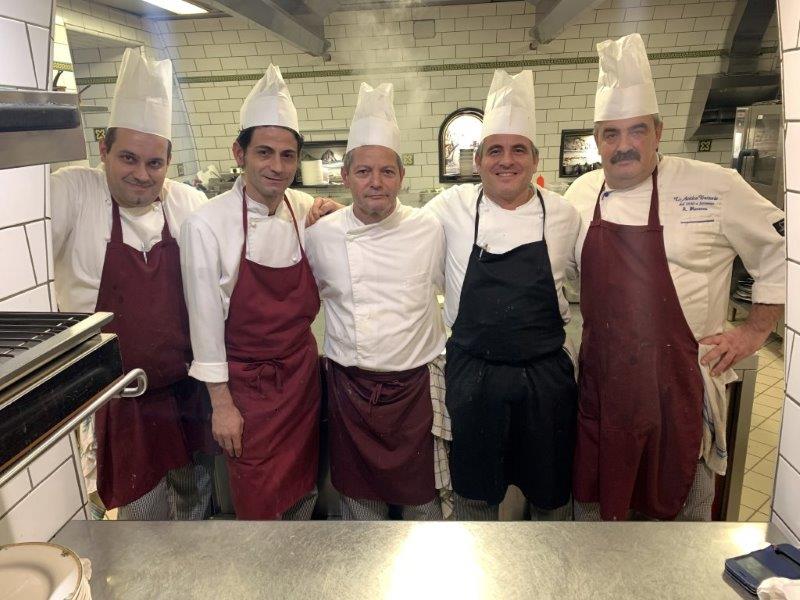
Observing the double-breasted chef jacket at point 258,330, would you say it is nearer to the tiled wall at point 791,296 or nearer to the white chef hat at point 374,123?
the white chef hat at point 374,123

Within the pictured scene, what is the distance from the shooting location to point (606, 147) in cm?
149

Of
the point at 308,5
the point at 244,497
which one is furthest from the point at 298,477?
the point at 308,5

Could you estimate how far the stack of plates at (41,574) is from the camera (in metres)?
0.71

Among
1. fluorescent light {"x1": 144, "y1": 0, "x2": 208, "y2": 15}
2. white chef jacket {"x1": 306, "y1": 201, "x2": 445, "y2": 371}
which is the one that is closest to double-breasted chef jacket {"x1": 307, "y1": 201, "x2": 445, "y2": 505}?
white chef jacket {"x1": 306, "y1": 201, "x2": 445, "y2": 371}

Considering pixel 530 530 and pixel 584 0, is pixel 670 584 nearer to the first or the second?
pixel 530 530

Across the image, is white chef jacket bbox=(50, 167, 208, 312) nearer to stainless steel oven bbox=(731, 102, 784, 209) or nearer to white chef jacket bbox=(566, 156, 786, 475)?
white chef jacket bbox=(566, 156, 786, 475)

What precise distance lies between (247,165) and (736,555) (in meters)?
1.52

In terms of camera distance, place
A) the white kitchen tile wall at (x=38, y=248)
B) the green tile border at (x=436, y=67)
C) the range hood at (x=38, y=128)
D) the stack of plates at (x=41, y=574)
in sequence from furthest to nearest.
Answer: the green tile border at (x=436, y=67) < the white kitchen tile wall at (x=38, y=248) < the stack of plates at (x=41, y=574) < the range hood at (x=38, y=128)

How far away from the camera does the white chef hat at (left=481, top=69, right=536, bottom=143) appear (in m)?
1.56

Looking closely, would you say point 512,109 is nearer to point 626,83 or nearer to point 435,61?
point 626,83

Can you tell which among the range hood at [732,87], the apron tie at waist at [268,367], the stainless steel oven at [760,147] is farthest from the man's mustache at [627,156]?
the range hood at [732,87]

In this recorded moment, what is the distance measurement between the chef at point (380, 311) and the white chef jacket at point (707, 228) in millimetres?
629

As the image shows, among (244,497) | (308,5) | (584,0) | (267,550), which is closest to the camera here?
(267,550)

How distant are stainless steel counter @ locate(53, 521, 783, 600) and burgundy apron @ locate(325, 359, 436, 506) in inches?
24.4
